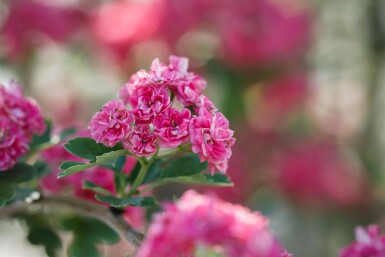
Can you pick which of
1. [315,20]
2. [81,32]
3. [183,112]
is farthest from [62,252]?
[315,20]

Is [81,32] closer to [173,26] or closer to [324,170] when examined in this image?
[173,26]

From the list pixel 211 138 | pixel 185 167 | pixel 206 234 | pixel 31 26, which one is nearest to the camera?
pixel 206 234

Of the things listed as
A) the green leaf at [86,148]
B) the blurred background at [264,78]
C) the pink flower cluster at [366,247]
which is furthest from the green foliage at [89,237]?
the blurred background at [264,78]

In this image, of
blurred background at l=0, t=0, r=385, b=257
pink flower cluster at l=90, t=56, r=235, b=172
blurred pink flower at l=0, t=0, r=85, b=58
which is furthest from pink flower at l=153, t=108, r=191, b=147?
blurred pink flower at l=0, t=0, r=85, b=58

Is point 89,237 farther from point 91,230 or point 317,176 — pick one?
point 317,176

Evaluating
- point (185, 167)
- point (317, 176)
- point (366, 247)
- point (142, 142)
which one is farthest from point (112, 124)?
point (317, 176)
